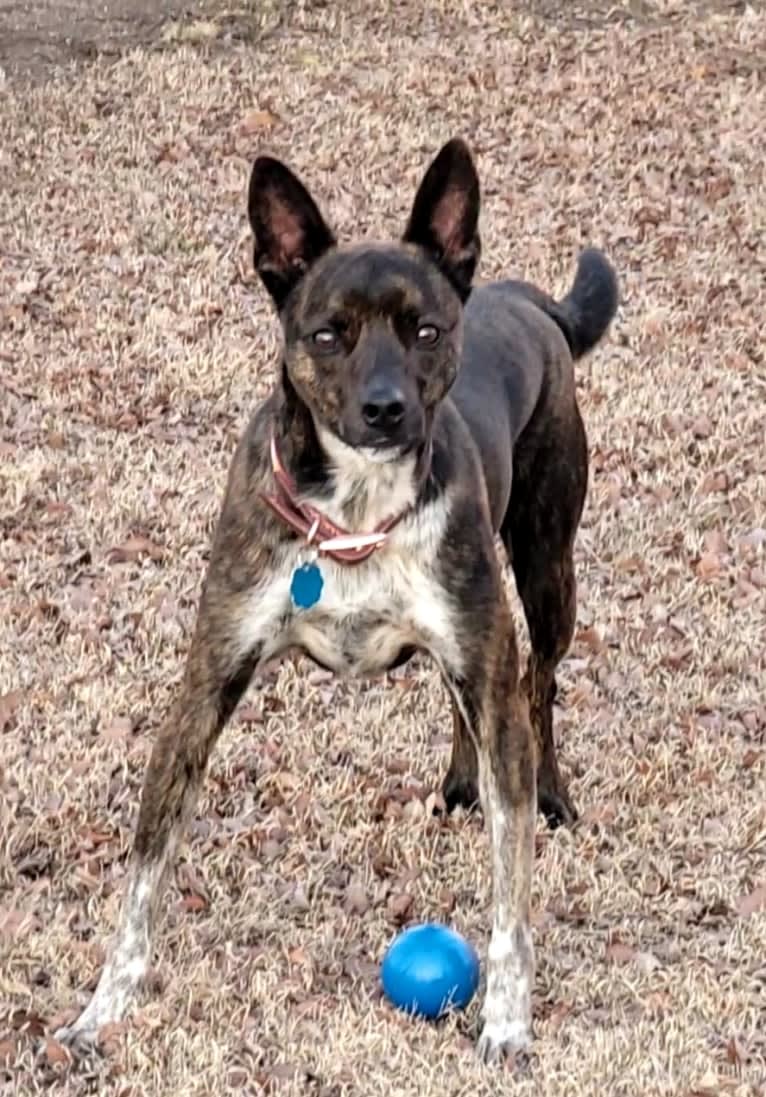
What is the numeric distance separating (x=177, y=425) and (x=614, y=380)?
7.71ft

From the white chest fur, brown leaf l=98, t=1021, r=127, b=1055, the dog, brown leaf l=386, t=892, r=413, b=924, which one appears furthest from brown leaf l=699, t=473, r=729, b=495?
brown leaf l=98, t=1021, r=127, b=1055

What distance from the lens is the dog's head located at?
4.28 m

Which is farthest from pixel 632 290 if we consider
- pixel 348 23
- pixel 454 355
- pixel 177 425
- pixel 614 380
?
pixel 454 355

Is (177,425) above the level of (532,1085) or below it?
below

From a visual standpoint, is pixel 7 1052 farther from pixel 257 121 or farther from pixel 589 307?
pixel 257 121

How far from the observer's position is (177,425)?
9141 mm

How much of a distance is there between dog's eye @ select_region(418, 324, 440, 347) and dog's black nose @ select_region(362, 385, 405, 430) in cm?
23

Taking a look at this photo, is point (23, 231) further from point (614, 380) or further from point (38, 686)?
point (38, 686)

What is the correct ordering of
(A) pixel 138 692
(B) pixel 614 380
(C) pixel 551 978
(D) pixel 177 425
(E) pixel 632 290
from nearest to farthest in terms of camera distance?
(C) pixel 551 978, (A) pixel 138 692, (D) pixel 177 425, (B) pixel 614 380, (E) pixel 632 290

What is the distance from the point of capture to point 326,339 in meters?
4.38

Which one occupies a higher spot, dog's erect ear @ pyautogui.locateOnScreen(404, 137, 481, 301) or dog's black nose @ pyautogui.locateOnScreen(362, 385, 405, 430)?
dog's erect ear @ pyautogui.locateOnScreen(404, 137, 481, 301)

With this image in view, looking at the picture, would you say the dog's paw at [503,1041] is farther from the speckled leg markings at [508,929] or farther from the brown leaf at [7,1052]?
the brown leaf at [7,1052]

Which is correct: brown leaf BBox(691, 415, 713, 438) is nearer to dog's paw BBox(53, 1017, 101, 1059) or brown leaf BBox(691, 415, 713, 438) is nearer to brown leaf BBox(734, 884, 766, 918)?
brown leaf BBox(734, 884, 766, 918)

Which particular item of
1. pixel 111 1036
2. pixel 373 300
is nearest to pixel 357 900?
pixel 111 1036
